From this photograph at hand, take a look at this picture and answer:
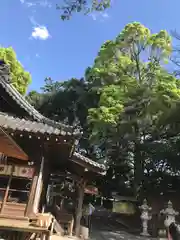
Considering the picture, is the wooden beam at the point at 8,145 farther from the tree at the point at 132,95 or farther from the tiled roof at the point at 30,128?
the tree at the point at 132,95

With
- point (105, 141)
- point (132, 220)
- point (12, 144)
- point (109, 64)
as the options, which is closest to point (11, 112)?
point (12, 144)

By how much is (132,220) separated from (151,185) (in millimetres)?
3108

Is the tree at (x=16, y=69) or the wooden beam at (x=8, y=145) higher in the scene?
the tree at (x=16, y=69)

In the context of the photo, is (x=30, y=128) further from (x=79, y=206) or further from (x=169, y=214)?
(x=169, y=214)

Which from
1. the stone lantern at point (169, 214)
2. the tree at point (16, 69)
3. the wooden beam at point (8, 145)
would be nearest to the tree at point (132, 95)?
the stone lantern at point (169, 214)

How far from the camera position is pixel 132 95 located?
19.6m

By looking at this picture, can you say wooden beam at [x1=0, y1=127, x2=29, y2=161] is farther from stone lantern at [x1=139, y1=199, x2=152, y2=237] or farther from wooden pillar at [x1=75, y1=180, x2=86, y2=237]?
stone lantern at [x1=139, y1=199, x2=152, y2=237]

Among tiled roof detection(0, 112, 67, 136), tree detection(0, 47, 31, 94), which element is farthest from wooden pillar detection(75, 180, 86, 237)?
tree detection(0, 47, 31, 94)

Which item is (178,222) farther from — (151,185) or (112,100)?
(112,100)

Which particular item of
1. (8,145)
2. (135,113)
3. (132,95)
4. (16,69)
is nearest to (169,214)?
(135,113)

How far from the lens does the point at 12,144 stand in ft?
15.6

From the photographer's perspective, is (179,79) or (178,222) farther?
(179,79)

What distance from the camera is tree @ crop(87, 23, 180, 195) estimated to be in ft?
61.6

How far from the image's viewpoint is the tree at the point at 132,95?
18.8 m
